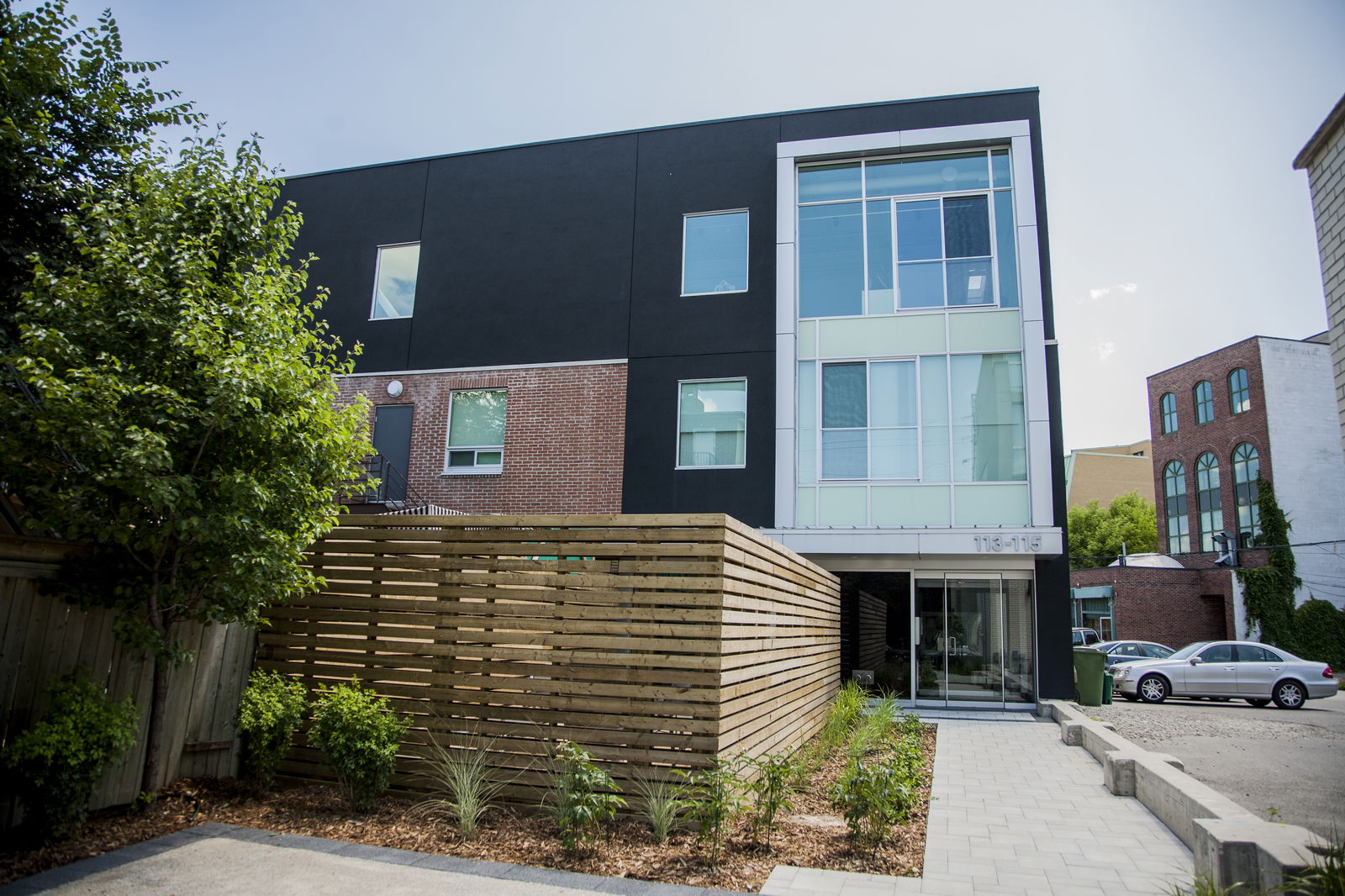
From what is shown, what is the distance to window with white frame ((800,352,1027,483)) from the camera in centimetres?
1469

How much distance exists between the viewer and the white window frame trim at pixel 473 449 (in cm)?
1609

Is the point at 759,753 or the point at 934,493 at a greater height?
the point at 934,493

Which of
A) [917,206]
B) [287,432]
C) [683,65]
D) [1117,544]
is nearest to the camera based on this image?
[287,432]

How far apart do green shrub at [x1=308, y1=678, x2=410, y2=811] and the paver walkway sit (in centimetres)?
308

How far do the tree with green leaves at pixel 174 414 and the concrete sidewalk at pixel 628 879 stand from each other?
132 centimetres

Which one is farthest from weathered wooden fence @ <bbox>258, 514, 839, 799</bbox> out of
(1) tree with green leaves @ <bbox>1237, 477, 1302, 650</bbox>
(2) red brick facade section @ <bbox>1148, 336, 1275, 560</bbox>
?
(2) red brick facade section @ <bbox>1148, 336, 1275, 560</bbox>

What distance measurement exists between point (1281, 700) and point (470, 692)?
20.2 m

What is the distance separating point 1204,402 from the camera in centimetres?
4081

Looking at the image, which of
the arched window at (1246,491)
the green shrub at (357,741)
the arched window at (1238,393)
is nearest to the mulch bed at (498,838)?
the green shrub at (357,741)

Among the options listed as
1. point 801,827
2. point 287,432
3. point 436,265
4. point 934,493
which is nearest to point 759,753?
point 801,827

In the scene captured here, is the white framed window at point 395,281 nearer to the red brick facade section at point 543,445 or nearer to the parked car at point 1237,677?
the red brick facade section at point 543,445

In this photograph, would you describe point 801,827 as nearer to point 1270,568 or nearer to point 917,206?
point 917,206

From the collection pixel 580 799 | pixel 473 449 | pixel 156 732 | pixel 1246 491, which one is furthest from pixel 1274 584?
pixel 156 732

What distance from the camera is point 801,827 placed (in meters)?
6.55
